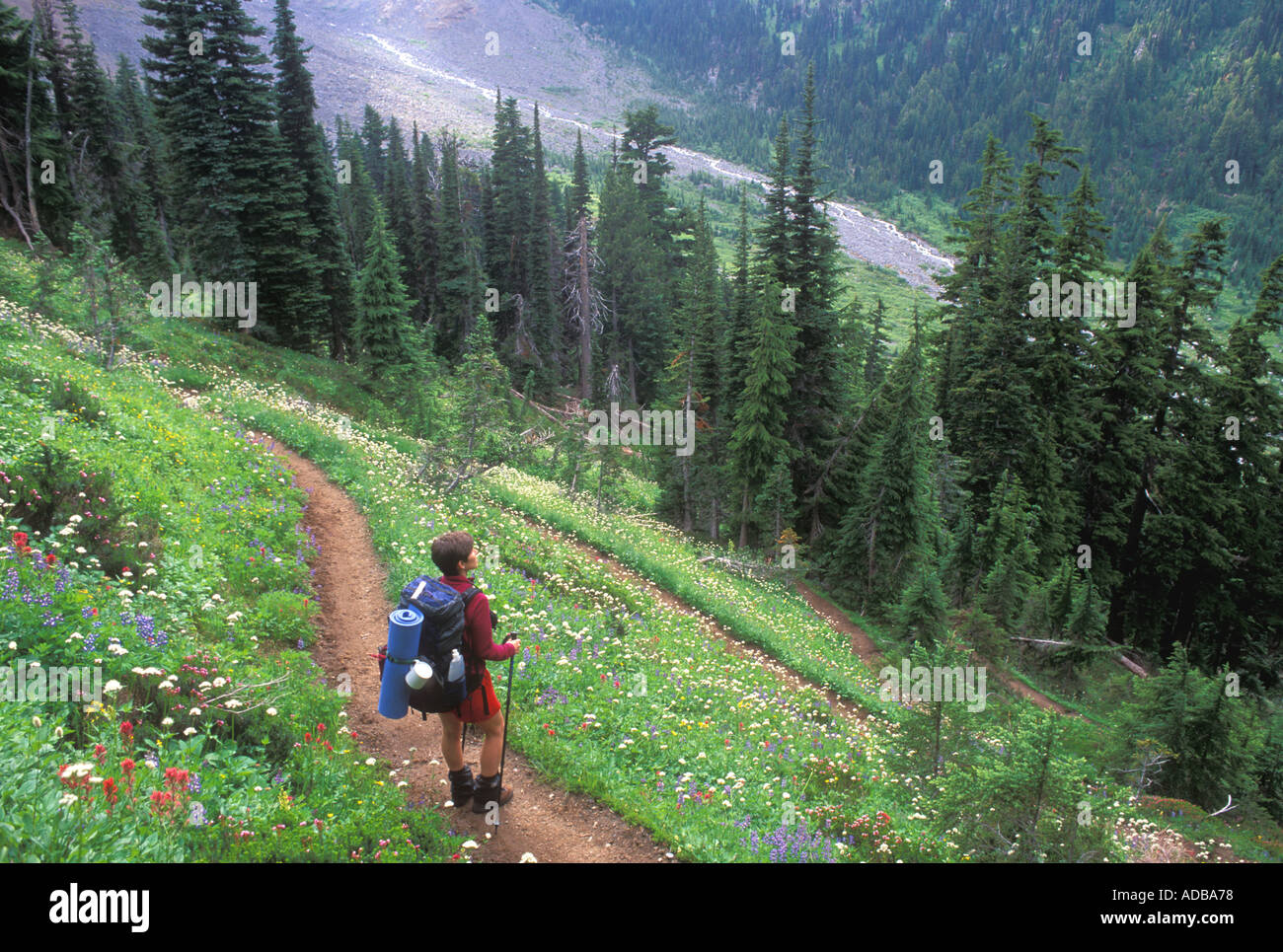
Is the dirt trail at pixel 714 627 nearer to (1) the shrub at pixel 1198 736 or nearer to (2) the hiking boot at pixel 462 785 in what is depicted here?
(1) the shrub at pixel 1198 736

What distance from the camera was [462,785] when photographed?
693 centimetres

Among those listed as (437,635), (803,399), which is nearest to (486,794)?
(437,635)

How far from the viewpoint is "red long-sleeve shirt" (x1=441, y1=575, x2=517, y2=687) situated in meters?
6.22

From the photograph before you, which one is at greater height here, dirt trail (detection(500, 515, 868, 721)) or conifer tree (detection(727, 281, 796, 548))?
conifer tree (detection(727, 281, 796, 548))

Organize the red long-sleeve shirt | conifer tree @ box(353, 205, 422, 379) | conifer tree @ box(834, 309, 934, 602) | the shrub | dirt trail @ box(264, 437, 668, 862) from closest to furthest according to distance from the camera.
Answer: the red long-sleeve shirt
dirt trail @ box(264, 437, 668, 862)
the shrub
conifer tree @ box(834, 309, 934, 602)
conifer tree @ box(353, 205, 422, 379)

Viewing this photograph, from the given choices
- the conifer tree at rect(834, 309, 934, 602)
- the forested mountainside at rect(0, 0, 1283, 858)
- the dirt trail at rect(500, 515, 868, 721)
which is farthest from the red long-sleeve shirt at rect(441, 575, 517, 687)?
the conifer tree at rect(834, 309, 934, 602)

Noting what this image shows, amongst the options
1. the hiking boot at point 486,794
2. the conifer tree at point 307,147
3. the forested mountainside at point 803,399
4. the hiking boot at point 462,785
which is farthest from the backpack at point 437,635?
the conifer tree at point 307,147

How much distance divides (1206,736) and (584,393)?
48807mm

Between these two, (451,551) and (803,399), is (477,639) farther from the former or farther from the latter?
(803,399)

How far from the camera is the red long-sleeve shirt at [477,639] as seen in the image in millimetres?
6223

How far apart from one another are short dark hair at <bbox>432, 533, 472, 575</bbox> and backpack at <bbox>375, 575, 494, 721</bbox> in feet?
0.70

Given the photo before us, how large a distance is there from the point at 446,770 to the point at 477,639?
2.35 m

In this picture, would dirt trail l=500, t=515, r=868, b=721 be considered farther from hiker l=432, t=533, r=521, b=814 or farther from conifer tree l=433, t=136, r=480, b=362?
conifer tree l=433, t=136, r=480, b=362
